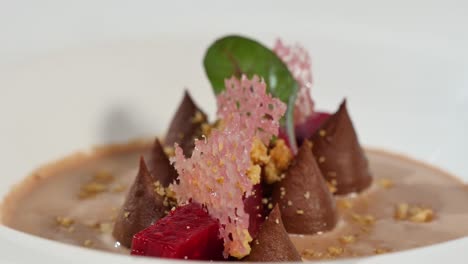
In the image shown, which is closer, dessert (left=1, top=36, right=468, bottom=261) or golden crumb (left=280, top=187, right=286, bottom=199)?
dessert (left=1, top=36, right=468, bottom=261)

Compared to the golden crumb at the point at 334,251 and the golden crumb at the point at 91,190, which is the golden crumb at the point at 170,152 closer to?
the golden crumb at the point at 91,190

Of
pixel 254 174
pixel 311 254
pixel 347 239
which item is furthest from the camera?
pixel 347 239

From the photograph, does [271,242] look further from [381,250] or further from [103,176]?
[103,176]

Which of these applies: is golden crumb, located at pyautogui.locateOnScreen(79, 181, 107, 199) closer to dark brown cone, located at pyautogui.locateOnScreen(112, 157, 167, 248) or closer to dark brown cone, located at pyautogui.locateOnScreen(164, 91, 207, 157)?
dark brown cone, located at pyautogui.locateOnScreen(164, 91, 207, 157)

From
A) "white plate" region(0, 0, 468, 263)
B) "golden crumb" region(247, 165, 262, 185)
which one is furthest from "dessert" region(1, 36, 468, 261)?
"white plate" region(0, 0, 468, 263)

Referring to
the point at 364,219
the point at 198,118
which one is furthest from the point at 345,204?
the point at 198,118

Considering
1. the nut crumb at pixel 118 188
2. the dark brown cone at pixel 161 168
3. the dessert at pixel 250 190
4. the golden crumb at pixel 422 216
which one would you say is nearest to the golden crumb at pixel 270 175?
the dessert at pixel 250 190

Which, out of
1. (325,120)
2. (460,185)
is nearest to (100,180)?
(325,120)
